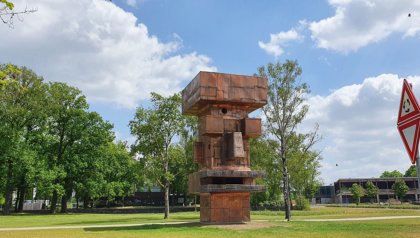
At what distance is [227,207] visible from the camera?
23.2 metres

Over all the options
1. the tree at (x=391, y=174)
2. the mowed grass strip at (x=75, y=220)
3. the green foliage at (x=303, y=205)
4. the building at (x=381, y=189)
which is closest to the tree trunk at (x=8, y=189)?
the mowed grass strip at (x=75, y=220)

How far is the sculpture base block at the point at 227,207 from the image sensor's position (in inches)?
903

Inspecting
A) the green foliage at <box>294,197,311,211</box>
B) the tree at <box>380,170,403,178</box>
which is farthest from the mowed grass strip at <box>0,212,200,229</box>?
the tree at <box>380,170,403,178</box>

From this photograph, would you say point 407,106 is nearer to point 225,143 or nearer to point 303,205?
point 225,143

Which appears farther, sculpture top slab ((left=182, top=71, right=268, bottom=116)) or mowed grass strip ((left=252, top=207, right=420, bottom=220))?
mowed grass strip ((left=252, top=207, right=420, bottom=220))

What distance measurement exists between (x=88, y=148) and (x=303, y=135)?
35104 millimetres

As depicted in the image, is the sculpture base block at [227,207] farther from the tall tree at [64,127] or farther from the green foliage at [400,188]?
the green foliage at [400,188]

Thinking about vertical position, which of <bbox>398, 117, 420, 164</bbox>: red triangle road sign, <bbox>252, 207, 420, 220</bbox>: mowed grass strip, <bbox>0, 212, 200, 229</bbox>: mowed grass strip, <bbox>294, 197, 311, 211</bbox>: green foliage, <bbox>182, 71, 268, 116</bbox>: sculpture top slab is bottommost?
<bbox>0, 212, 200, 229</bbox>: mowed grass strip

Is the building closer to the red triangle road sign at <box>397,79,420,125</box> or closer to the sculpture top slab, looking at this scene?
the sculpture top slab

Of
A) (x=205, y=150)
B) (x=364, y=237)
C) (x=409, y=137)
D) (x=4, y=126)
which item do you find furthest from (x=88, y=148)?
(x=409, y=137)

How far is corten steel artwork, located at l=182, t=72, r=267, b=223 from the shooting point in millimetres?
23016

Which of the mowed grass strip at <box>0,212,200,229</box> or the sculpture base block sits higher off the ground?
the sculpture base block

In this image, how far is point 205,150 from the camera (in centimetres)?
2453

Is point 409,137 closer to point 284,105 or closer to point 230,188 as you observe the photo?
point 230,188
